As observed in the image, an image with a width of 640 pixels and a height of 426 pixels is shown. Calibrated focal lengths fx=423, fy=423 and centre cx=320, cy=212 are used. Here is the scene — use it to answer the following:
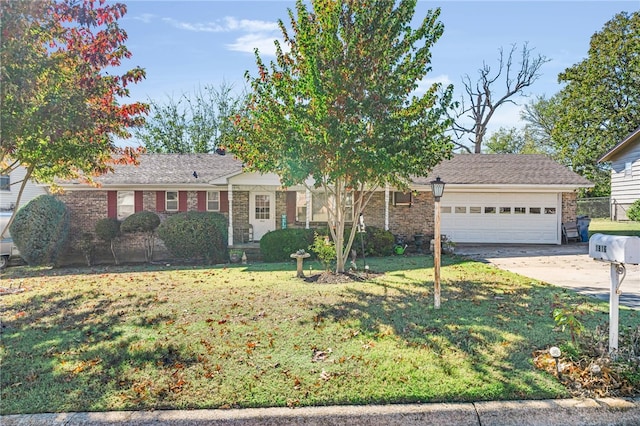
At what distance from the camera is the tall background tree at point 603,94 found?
2734 centimetres

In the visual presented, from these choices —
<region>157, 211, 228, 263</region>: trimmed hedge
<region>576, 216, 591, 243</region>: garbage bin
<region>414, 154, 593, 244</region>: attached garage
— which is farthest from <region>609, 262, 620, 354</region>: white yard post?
<region>576, 216, 591, 243</region>: garbage bin

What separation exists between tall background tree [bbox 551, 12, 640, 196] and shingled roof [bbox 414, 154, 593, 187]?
38.3 ft

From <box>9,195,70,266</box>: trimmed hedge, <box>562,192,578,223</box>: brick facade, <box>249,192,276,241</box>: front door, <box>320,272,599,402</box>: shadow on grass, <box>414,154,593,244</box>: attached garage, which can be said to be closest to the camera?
<box>320,272,599,402</box>: shadow on grass

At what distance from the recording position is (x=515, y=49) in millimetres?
32125

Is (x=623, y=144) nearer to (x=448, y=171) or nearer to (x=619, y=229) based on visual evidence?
(x=619, y=229)

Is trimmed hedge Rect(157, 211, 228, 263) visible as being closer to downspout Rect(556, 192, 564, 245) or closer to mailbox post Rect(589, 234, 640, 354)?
mailbox post Rect(589, 234, 640, 354)

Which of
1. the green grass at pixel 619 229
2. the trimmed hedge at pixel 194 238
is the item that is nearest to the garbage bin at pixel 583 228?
the green grass at pixel 619 229

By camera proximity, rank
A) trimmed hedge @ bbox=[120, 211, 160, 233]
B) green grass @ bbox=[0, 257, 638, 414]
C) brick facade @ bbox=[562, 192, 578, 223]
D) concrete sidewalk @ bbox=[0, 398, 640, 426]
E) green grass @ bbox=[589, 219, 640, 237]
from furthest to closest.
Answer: green grass @ bbox=[589, 219, 640, 237] < brick facade @ bbox=[562, 192, 578, 223] < trimmed hedge @ bbox=[120, 211, 160, 233] < green grass @ bbox=[0, 257, 638, 414] < concrete sidewalk @ bbox=[0, 398, 640, 426]

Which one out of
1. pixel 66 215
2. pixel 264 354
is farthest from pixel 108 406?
pixel 66 215

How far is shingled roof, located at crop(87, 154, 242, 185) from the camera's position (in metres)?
17.2

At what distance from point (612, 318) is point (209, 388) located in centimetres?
403

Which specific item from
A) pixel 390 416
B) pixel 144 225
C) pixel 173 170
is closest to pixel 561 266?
pixel 390 416

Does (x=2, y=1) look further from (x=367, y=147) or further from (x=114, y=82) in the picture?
(x=367, y=147)

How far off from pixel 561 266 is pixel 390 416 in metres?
10.0
